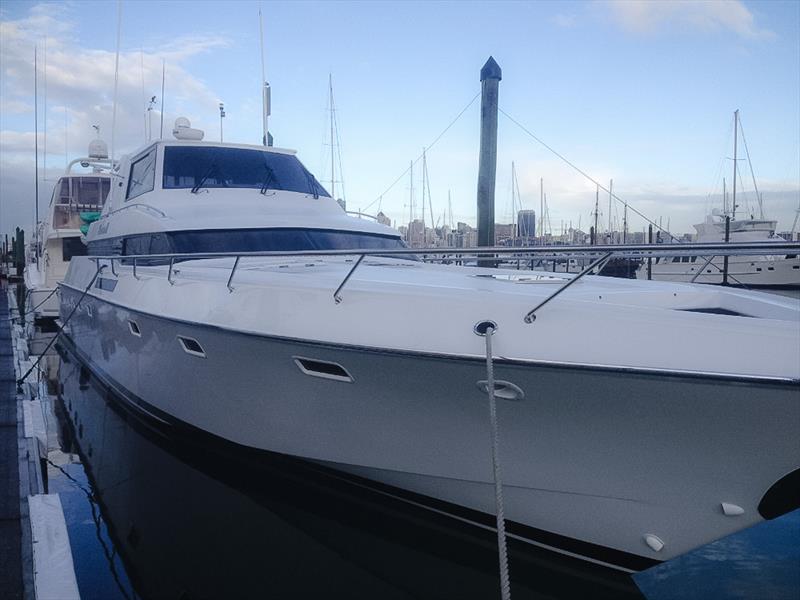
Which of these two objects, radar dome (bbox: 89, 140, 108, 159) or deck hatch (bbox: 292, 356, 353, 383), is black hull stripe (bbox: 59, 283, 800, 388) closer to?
deck hatch (bbox: 292, 356, 353, 383)

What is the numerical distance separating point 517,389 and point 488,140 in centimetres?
573

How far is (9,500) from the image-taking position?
4.32 metres

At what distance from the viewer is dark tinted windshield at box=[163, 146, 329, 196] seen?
24.4ft

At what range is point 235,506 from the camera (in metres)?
4.93

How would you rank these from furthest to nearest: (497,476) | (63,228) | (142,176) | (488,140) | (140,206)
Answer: (63,228) < (488,140) < (142,176) < (140,206) < (497,476)

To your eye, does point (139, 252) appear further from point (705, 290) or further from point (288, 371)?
point (705, 290)

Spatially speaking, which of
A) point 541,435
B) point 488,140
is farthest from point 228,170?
point 541,435

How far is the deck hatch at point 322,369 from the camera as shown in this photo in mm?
4105

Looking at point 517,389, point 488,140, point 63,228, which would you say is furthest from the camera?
point 63,228

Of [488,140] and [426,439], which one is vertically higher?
[488,140]

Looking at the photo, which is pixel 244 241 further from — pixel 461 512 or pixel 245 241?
pixel 461 512

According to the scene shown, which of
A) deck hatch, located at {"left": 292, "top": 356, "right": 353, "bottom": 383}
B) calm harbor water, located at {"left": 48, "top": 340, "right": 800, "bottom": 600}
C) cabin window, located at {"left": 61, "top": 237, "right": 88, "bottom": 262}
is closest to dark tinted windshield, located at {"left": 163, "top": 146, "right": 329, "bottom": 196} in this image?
calm harbor water, located at {"left": 48, "top": 340, "right": 800, "bottom": 600}

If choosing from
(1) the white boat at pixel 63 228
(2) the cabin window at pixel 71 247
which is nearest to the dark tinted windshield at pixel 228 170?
(1) the white boat at pixel 63 228

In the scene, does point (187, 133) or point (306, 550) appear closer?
point (306, 550)
